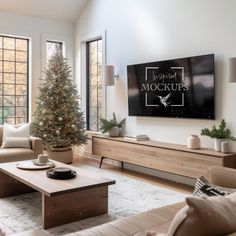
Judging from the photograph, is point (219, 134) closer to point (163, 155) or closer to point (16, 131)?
point (163, 155)

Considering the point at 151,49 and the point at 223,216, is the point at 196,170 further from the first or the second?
the point at 223,216

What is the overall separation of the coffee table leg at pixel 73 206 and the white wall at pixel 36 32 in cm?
408

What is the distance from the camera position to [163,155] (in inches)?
184

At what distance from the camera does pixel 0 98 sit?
662cm

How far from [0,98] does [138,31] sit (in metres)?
3.16

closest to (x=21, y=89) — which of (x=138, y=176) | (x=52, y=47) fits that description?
(x=52, y=47)

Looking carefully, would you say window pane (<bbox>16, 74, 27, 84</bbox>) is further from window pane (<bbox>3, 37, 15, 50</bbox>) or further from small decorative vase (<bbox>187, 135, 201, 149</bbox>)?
small decorative vase (<bbox>187, 135, 201, 149</bbox>)

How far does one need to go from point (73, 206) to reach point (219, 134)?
217 centimetres

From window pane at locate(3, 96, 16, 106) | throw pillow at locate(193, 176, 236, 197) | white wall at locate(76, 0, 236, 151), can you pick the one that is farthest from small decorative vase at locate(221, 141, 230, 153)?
window pane at locate(3, 96, 16, 106)

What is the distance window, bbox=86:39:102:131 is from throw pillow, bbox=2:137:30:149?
6.72ft

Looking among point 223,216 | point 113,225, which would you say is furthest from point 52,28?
point 223,216

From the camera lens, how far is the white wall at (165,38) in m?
4.36

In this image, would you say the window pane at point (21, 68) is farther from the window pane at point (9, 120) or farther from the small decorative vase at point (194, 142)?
the small decorative vase at point (194, 142)

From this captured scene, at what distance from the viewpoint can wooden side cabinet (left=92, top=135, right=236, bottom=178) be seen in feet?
13.3
